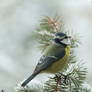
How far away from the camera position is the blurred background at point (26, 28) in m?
4.15

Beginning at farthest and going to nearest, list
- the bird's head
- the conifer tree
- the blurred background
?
1. the blurred background
2. the bird's head
3. the conifer tree

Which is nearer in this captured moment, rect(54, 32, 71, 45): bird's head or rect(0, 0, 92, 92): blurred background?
rect(54, 32, 71, 45): bird's head

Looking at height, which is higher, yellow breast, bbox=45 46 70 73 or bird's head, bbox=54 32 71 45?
bird's head, bbox=54 32 71 45

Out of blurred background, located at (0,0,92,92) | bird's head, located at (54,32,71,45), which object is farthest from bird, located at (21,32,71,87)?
blurred background, located at (0,0,92,92)

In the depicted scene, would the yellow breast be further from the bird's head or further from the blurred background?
the blurred background

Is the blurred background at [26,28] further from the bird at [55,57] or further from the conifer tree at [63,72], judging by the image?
the conifer tree at [63,72]

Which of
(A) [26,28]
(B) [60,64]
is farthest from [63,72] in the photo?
(A) [26,28]

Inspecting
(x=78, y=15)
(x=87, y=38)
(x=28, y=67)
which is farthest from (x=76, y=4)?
(x=28, y=67)

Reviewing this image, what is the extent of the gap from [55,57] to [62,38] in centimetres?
13

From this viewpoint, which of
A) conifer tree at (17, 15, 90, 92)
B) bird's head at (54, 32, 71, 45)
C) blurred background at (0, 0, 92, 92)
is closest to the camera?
conifer tree at (17, 15, 90, 92)

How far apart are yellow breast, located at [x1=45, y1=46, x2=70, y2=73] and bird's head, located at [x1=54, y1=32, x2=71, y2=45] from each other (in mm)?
44

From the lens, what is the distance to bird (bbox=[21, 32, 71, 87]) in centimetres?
166

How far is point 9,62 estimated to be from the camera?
4.20m

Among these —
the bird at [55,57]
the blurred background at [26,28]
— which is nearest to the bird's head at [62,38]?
the bird at [55,57]
